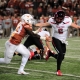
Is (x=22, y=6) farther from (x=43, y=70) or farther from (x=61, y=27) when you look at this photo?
(x=61, y=27)

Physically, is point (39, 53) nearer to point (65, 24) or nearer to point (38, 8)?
point (65, 24)

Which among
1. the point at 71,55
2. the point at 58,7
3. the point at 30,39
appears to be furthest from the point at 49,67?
the point at 58,7

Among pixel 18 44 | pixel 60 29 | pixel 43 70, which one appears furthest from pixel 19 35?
pixel 43 70

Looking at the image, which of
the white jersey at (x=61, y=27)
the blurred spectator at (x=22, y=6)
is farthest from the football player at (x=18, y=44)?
the blurred spectator at (x=22, y=6)

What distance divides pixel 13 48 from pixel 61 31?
1.21 m

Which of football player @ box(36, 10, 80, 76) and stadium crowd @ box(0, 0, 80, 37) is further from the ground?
football player @ box(36, 10, 80, 76)

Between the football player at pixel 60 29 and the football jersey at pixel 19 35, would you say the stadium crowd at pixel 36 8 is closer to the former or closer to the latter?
the football player at pixel 60 29

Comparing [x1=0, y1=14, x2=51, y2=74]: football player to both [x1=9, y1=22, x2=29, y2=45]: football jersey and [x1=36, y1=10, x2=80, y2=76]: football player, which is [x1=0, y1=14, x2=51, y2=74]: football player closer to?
[x1=9, y1=22, x2=29, y2=45]: football jersey

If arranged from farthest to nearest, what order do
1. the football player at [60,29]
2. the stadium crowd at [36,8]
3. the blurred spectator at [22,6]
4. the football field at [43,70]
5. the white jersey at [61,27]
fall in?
the blurred spectator at [22,6], the stadium crowd at [36,8], the white jersey at [61,27], the football player at [60,29], the football field at [43,70]

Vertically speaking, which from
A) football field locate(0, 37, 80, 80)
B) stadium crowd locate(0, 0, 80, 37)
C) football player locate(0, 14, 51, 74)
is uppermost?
football player locate(0, 14, 51, 74)

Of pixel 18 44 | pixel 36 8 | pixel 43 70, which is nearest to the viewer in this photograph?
pixel 18 44

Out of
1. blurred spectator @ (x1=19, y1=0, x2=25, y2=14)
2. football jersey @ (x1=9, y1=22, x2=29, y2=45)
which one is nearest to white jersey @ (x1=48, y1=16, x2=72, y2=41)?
football jersey @ (x1=9, y1=22, x2=29, y2=45)

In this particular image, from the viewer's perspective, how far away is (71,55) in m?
12.5

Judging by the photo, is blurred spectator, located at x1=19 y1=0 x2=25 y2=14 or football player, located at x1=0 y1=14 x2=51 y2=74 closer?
football player, located at x1=0 y1=14 x2=51 y2=74
